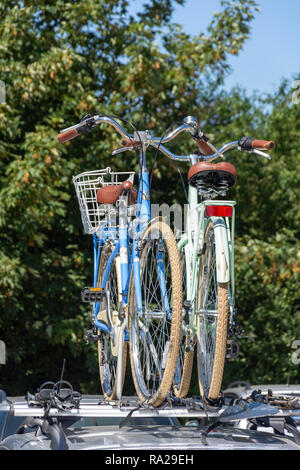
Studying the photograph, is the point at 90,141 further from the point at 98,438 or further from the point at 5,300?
the point at 98,438

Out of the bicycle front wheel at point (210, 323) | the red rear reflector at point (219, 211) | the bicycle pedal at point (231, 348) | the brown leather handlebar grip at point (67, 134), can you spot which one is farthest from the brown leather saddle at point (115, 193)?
the bicycle pedal at point (231, 348)

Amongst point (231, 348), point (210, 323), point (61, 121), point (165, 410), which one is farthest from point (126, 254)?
A: point (61, 121)

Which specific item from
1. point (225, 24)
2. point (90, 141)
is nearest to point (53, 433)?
point (90, 141)

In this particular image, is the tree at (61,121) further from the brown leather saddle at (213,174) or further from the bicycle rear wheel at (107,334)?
the brown leather saddle at (213,174)

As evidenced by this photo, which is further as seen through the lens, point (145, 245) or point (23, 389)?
point (23, 389)

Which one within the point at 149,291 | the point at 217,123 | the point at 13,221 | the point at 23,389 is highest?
the point at 217,123

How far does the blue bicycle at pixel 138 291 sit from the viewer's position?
3.39 metres

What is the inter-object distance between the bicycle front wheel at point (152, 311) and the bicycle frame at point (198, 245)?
15 cm

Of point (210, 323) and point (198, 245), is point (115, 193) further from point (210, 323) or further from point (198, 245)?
point (210, 323)

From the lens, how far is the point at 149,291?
3740 mm

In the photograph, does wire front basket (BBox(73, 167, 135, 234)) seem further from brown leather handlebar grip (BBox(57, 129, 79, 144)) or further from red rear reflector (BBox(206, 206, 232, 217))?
red rear reflector (BBox(206, 206, 232, 217))

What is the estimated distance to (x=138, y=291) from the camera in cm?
361

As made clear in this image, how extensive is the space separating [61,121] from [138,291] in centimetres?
612

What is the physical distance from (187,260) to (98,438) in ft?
4.77
